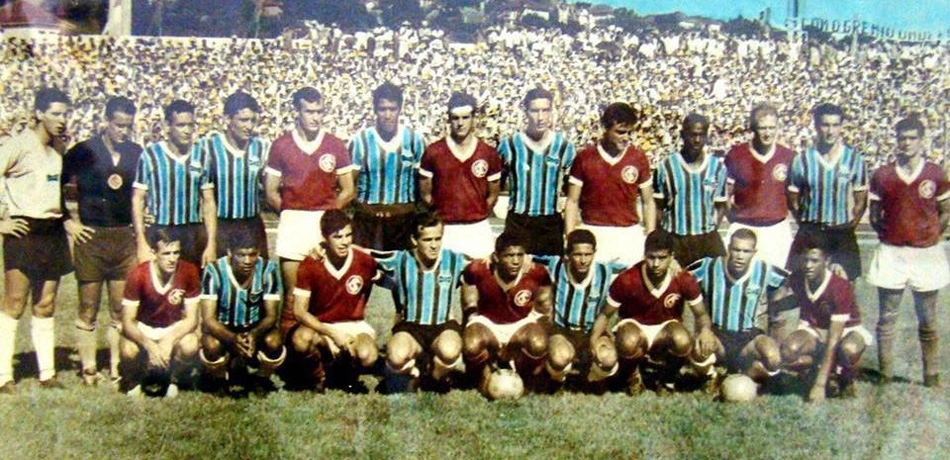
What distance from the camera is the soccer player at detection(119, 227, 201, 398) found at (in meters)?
3.89

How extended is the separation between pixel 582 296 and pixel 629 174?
2.00ft

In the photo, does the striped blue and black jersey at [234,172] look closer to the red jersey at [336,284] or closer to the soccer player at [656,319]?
the red jersey at [336,284]

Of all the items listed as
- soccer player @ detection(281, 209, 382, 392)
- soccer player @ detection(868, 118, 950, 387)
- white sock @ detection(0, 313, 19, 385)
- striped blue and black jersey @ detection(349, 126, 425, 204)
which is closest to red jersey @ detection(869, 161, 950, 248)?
soccer player @ detection(868, 118, 950, 387)

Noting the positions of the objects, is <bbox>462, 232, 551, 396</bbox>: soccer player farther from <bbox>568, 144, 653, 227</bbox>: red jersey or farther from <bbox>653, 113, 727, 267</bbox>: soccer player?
<bbox>653, 113, 727, 267</bbox>: soccer player

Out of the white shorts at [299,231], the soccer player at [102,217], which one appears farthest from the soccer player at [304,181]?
the soccer player at [102,217]

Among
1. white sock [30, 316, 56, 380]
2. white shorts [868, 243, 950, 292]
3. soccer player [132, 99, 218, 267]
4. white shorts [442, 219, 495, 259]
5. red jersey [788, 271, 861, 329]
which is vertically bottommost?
white sock [30, 316, 56, 380]

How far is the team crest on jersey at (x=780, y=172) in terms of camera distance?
437cm

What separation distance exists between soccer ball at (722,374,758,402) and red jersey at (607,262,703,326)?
1.17ft

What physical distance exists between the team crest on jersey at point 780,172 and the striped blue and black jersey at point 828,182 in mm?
35

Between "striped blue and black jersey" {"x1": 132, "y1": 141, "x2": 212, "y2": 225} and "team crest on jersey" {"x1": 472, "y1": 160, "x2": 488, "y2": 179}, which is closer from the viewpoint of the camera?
"striped blue and black jersey" {"x1": 132, "y1": 141, "x2": 212, "y2": 225}

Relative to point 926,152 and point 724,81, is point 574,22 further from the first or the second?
point 926,152

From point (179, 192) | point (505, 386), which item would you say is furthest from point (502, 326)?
point (179, 192)

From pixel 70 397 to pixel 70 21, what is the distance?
58.4 inches

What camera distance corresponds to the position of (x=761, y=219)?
4398 millimetres
